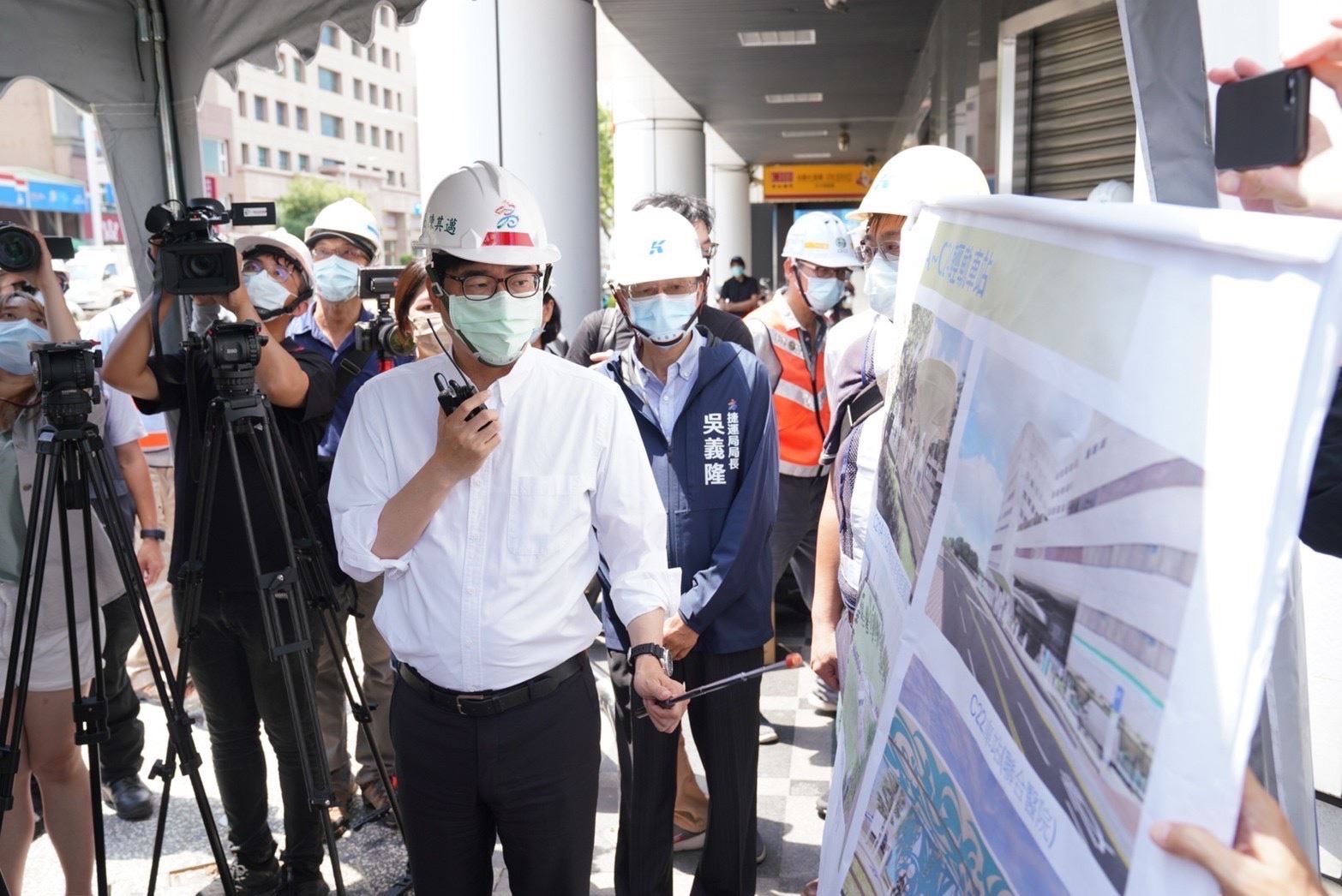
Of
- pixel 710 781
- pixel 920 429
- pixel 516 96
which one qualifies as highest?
pixel 516 96

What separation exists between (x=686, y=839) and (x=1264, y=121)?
3.28 meters

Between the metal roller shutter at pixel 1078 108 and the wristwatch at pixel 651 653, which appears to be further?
the metal roller shutter at pixel 1078 108

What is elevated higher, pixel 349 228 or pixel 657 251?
pixel 349 228

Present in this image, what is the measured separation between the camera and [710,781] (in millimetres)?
3156

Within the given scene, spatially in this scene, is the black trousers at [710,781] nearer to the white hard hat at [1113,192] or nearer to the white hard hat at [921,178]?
the white hard hat at [921,178]

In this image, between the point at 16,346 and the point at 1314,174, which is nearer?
the point at 1314,174

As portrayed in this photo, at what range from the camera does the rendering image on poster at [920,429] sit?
125 centimetres

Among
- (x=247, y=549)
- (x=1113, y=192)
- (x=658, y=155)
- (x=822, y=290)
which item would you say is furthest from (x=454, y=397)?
(x=658, y=155)

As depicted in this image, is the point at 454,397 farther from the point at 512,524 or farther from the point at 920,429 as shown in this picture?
the point at 920,429

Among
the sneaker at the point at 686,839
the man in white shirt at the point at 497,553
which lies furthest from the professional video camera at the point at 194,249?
the sneaker at the point at 686,839

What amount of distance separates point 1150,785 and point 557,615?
1.72 m

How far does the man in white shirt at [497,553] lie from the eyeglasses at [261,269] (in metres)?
1.28

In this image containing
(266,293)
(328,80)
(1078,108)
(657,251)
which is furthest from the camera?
(328,80)

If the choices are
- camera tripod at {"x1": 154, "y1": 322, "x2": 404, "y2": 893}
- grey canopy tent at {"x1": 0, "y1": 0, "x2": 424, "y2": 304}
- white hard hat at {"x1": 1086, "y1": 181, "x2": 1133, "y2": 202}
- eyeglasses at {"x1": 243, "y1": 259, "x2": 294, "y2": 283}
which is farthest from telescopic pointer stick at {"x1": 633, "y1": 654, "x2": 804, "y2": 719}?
white hard hat at {"x1": 1086, "y1": 181, "x2": 1133, "y2": 202}
